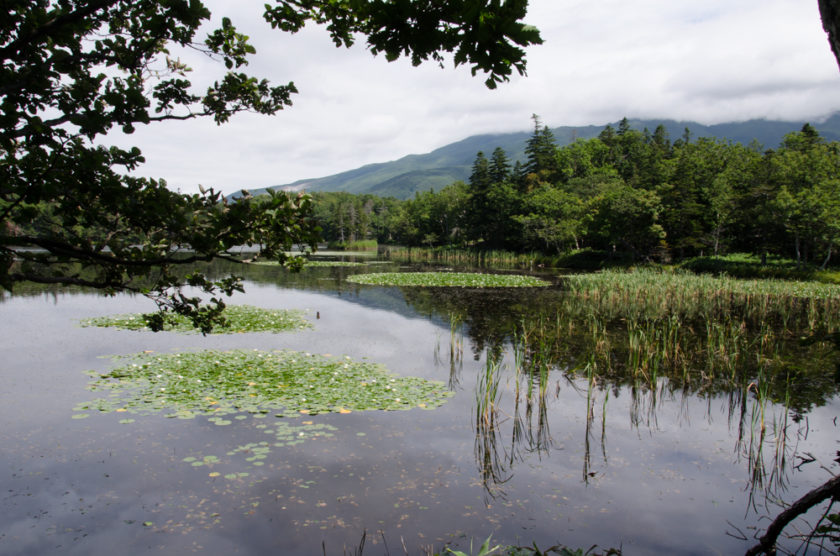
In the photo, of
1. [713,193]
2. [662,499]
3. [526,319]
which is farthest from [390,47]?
[713,193]

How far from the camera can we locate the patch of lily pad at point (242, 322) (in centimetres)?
1914

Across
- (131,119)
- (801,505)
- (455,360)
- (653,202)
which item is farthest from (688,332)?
(653,202)

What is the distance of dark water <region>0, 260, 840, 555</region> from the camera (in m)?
6.43

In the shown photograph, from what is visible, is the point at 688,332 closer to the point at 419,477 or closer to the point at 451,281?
the point at 419,477

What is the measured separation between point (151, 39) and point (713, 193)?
53.2m

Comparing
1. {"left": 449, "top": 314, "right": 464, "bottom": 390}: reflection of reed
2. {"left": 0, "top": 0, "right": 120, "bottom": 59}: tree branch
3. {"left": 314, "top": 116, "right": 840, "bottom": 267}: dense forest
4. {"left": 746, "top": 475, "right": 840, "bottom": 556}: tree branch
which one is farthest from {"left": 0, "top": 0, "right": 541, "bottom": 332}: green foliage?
{"left": 314, "top": 116, "right": 840, "bottom": 267}: dense forest

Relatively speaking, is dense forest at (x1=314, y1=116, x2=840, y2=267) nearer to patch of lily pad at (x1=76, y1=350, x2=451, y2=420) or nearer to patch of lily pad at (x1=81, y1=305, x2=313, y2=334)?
patch of lily pad at (x1=81, y1=305, x2=313, y2=334)

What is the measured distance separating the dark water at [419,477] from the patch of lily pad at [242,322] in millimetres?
5998

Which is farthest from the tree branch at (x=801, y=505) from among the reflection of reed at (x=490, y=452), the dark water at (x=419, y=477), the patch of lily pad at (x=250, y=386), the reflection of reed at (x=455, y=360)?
the reflection of reed at (x=455, y=360)

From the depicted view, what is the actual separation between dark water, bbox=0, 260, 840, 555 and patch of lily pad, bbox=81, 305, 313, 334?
19.7ft

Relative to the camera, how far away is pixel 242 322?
803 inches

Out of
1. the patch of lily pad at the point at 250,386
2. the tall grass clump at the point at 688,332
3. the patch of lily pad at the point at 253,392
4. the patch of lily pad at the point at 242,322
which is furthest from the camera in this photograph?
the patch of lily pad at the point at 242,322

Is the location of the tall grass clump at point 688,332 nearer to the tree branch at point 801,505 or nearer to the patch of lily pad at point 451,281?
the tree branch at point 801,505

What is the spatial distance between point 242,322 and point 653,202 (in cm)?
3961
